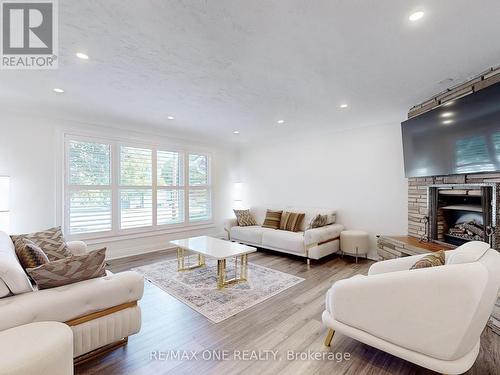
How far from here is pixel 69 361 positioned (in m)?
1.37

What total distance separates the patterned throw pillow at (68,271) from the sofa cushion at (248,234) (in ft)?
10.7

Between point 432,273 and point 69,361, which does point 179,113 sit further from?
point 432,273

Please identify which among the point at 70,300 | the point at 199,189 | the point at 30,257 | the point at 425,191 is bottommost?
the point at 70,300

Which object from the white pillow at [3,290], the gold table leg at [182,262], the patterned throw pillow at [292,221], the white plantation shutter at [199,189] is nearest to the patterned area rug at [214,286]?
the gold table leg at [182,262]

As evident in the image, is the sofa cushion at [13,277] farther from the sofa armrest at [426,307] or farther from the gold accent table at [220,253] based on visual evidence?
the sofa armrest at [426,307]

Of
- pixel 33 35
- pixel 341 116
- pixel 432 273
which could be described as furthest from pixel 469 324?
pixel 33 35

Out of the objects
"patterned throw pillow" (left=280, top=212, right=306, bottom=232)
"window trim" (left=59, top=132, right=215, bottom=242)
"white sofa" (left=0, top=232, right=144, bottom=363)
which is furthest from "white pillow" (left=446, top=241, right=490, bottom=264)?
"window trim" (left=59, top=132, right=215, bottom=242)

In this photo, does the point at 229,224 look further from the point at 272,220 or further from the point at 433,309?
the point at 433,309

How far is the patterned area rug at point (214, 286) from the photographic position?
262 cm

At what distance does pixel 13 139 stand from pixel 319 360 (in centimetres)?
491

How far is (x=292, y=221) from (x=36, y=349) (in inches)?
163

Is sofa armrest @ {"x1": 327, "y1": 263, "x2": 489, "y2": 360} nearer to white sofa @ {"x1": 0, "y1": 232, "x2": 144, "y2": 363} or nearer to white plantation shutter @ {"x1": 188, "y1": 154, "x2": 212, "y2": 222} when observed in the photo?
white sofa @ {"x1": 0, "y1": 232, "x2": 144, "y2": 363}

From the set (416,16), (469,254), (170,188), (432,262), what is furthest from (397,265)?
(170,188)

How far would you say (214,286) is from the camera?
3115 mm
